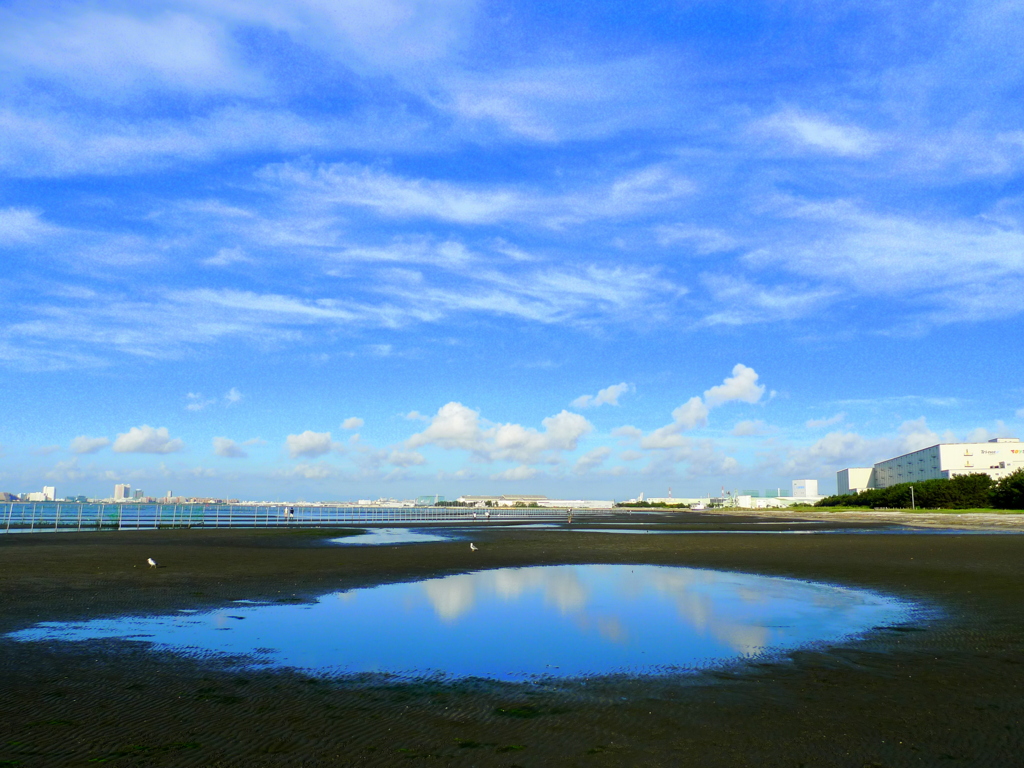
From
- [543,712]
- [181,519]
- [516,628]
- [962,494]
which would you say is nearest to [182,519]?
[181,519]

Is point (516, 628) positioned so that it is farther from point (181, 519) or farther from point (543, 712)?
point (181, 519)

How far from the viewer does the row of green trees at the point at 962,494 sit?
99812 millimetres

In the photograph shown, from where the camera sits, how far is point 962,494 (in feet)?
382

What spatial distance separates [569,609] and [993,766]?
11.5 metres

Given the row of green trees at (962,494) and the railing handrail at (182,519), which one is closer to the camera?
the railing handrail at (182,519)

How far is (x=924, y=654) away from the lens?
11867 mm

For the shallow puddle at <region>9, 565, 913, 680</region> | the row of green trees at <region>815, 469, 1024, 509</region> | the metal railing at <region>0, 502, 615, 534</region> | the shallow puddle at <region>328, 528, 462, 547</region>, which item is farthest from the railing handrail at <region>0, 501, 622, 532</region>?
the row of green trees at <region>815, 469, 1024, 509</region>

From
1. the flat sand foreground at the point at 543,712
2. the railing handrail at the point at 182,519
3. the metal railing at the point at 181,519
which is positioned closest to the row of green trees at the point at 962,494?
the metal railing at the point at 181,519

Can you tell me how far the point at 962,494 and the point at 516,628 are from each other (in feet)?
417

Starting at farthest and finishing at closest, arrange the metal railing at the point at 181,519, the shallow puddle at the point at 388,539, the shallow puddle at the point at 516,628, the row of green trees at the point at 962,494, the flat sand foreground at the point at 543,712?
the row of green trees at the point at 962,494
the metal railing at the point at 181,519
the shallow puddle at the point at 388,539
the shallow puddle at the point at 516,628
the flat sand foreground at the point at 543,712

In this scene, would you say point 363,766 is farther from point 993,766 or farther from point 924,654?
point 924,654

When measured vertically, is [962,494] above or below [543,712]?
below

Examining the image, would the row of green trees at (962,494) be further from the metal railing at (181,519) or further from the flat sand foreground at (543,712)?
the flat sand foreground at (543,712)

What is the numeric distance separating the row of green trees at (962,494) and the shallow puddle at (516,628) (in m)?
99.7
